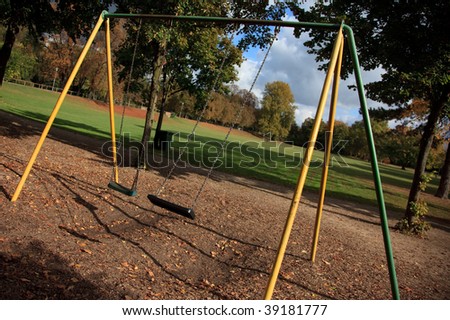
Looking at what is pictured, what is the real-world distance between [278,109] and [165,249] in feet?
204

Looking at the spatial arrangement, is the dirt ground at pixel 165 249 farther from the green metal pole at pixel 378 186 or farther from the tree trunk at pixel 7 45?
the tree trunk at pixel 7 45

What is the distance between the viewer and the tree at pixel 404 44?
7.72 m

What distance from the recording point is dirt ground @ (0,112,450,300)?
3.66 metres

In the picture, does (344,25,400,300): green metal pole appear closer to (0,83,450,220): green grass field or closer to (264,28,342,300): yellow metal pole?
(264,28,342,300): yellow metal pole

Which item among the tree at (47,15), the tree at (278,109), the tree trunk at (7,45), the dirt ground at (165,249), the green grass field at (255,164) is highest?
the tree at (278,109)

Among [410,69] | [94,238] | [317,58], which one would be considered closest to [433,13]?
[410,69]

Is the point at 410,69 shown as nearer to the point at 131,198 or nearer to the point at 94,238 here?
the point at 131,198

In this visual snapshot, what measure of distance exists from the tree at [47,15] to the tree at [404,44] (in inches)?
242

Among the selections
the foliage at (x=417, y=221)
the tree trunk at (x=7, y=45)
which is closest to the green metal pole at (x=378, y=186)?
the foliage at (x=417, y=221)

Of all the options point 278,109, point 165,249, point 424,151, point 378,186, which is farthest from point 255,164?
point 278,109

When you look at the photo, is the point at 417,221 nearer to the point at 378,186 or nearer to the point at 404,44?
the point at 404,44

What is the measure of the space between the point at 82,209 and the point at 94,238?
1156mm

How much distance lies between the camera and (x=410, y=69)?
27.2ft

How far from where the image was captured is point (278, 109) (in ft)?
213
